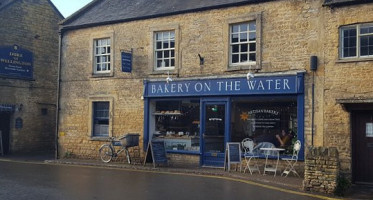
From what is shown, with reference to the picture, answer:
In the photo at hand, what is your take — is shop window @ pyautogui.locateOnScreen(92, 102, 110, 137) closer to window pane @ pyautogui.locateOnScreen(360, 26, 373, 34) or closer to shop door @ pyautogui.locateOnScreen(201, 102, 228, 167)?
shop door @ pyautogui.locateOnScreen(201, 102, 228, 167)

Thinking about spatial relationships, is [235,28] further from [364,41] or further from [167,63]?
[364,41]

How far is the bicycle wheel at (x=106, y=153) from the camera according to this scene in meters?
17.0

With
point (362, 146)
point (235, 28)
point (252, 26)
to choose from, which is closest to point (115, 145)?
point (235, 28)

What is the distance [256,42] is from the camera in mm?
14719

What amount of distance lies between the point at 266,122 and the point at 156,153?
412 cm

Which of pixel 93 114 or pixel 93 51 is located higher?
pixel 93 51

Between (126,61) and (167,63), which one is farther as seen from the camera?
(126,61)

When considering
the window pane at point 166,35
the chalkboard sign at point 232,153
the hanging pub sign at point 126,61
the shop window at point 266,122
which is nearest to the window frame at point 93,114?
the hanging pub sign at point 126,61

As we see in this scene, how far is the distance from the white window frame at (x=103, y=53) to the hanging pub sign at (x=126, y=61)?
124cm

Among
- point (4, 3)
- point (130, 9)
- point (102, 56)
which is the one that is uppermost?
point (4, 3)

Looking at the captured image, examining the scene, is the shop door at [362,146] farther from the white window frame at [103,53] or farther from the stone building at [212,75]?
the white window frame at [103,53]

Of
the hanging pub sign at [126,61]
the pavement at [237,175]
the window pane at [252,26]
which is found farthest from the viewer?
the hanging pub sign at [126,61]

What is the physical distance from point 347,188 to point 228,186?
2.99 metres

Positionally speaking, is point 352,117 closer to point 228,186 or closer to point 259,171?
point 259,171
